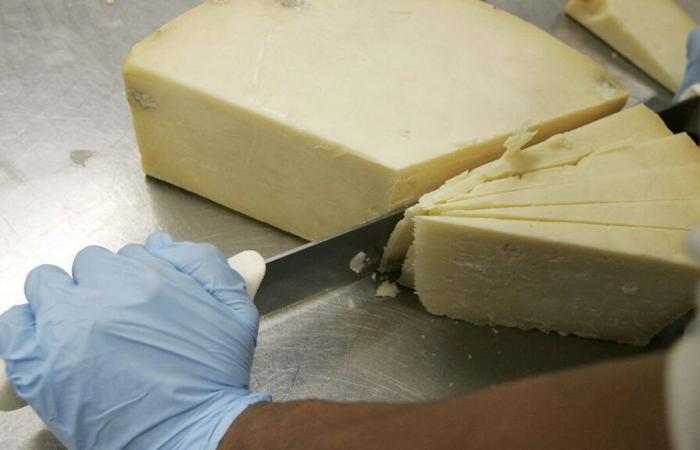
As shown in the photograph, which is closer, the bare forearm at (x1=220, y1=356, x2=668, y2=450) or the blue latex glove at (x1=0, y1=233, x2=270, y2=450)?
the bare forearm at (x1=220, y1=356, x2=668, y2=450)

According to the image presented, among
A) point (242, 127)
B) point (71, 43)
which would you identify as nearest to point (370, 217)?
point (242, 127)

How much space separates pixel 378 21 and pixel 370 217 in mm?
672

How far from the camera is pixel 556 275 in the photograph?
67.8 inches

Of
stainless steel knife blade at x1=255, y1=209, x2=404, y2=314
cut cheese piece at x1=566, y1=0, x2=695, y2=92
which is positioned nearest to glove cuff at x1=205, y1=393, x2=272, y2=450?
stainless steel knife blade at x1=255, y1=209, x2=404, y2=314

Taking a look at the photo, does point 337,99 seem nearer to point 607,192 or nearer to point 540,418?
point 607,192

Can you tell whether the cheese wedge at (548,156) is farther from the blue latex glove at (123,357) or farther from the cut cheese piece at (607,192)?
the blue latex glove at (123,357)

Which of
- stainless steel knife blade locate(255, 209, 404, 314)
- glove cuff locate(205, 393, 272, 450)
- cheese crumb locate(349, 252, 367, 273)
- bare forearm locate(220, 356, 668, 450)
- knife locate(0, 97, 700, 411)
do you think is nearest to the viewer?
bare forearm locate(220, 356, 668, 450)

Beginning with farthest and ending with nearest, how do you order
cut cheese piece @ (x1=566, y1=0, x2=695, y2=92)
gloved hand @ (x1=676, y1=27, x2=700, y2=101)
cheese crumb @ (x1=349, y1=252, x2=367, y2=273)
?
cut cheese piece @ (x1=566, y1=0, x2=695, y2=92)
gloved hand @ (x1=676, y1=27, x2=700, y2=101)
cheese crumb @ (x1=349, y1=252, x2=367, y2=273)

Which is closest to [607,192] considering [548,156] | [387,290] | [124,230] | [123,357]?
[548,156]

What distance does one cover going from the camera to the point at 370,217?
188 centimetres

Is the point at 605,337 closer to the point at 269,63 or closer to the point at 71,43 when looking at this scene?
the point at 269,63

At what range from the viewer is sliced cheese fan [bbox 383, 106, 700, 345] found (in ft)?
5.34

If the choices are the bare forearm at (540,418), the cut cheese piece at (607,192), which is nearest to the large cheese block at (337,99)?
the cut cheese piece at (607,192)

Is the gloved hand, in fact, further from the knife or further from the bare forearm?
the bare forearm
